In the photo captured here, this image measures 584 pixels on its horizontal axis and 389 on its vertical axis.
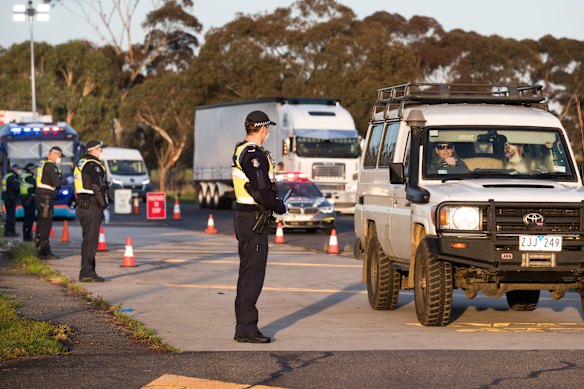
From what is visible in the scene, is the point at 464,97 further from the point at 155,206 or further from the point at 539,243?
the point at 155,206

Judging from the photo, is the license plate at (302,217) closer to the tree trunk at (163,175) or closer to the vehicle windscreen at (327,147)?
the vehicle windscreen at (327,147)

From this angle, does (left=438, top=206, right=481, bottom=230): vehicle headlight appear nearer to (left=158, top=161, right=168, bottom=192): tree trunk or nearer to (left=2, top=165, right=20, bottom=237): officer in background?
(left=2, top=165, right=20, bottom=237): officer in background

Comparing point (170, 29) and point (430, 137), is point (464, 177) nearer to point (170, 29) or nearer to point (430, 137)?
point (430, 137)

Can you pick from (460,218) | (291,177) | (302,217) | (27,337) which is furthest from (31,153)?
(27,337)

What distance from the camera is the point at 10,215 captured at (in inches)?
1182

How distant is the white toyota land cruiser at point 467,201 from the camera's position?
11.9 m

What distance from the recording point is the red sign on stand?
40938mm

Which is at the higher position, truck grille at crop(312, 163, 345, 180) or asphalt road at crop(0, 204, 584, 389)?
truck grille at crop(312, 163, 345, 180)

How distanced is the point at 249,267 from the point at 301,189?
22.4 metres

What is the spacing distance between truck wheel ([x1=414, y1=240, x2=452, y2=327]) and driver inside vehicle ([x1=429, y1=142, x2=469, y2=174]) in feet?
2.98

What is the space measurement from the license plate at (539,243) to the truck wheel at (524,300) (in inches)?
97.7

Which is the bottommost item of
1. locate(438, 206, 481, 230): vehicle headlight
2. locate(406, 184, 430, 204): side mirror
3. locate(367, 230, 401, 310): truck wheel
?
locate(367, 230, 401, 310): truck wheel

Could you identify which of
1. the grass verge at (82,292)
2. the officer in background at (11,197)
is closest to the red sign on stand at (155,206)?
the officer in background at (11,197)

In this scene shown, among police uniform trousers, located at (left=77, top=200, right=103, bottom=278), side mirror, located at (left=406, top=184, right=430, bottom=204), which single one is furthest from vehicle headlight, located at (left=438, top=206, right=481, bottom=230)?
police uniform trousers, located at (left=77, top=200, right=103, bottom=278)
